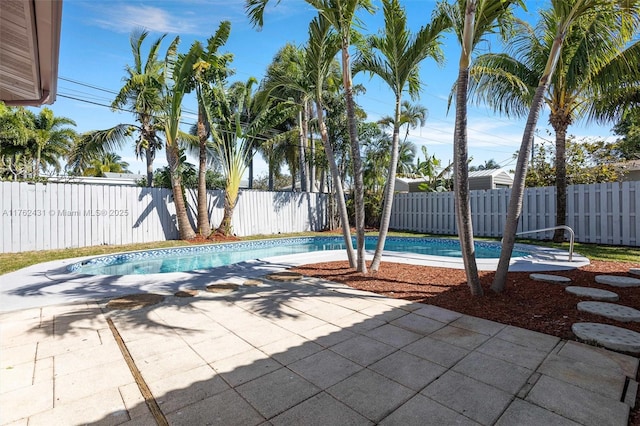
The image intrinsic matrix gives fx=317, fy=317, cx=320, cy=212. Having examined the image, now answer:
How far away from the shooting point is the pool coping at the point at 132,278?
17.1 ft

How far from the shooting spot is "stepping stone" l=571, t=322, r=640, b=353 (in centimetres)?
314

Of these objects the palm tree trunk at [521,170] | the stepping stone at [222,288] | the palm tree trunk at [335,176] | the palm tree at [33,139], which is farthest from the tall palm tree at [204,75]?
the palm tree at [33,139]

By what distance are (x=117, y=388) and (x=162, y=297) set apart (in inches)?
105

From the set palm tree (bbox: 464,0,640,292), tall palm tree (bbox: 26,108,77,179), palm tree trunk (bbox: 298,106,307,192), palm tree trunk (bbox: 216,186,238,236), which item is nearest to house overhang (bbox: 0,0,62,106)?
palm tree (bbox: 464,0,640,292)

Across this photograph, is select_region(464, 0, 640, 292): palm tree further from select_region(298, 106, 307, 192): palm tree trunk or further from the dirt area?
select_region(298, 106, 307, 192): palm tree trunk

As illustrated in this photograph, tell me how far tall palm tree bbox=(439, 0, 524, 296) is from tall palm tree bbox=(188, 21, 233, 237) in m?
9.04

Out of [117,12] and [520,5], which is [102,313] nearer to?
[520,5]

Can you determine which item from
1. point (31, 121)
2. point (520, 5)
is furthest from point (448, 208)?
point (31, 121)

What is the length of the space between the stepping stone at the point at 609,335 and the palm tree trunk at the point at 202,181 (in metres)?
12.2

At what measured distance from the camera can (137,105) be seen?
11977 mm

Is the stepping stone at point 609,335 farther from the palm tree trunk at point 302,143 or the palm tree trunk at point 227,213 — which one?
the palm tree trunk at point 302,143

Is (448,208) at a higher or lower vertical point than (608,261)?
higher

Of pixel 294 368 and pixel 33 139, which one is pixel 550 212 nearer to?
pixel 294 368

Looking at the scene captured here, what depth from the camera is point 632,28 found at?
5223 millimetres
